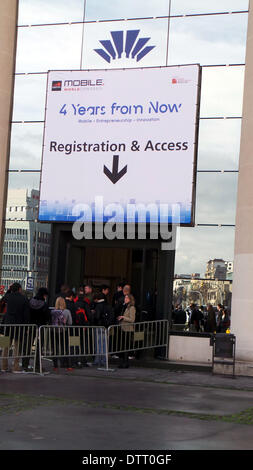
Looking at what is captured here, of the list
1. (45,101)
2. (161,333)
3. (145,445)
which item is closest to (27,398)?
(145,445)

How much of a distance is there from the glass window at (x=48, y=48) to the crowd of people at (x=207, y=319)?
701 centimetres

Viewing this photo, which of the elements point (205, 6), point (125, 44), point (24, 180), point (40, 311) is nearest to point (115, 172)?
point (24, 180)

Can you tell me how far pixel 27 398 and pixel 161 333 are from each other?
706 centimetres

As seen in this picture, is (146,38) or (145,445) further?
(146,38)

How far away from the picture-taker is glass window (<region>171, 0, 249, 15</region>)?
752 inches

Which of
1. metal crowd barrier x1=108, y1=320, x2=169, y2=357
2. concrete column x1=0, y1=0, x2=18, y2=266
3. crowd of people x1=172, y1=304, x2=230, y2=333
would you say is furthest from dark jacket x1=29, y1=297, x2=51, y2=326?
concrete column x1=0, y1=0, x2=18, y2=266

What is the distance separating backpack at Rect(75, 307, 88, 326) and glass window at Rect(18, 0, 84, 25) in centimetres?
799

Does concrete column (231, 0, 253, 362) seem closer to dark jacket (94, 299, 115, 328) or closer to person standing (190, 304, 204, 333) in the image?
person standing (190, 304, 204, 333)

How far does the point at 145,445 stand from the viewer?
8562 millimetres

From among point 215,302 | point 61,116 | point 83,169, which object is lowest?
point 215,302

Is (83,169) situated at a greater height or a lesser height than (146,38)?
lesser
